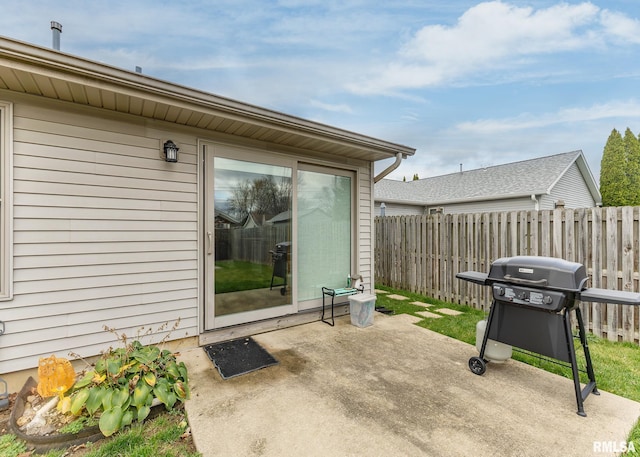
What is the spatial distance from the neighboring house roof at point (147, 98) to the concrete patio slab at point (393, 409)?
2.59 m

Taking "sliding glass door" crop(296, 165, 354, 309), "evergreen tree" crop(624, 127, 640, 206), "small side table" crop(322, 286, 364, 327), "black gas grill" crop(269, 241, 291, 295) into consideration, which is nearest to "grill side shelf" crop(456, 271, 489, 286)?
"small side table" crop(322, 286, 364, 327)

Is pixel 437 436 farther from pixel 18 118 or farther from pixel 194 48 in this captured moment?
pixel 194 48

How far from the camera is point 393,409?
2.12 metres

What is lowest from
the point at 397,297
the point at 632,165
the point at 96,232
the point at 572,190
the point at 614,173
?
the point at 397,297

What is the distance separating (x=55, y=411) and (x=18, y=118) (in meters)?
2.39

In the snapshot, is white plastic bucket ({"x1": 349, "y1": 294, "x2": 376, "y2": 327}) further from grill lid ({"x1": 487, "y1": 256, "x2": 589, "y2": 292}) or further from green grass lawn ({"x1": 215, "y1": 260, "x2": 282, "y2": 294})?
grill lid ({"x1": 487, "y1": 256, "x2": 589, "y2": 292})

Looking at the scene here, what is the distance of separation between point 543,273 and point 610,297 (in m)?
0.39

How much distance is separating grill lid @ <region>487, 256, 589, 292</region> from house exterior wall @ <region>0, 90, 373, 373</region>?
10.3ft

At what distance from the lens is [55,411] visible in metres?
2.01

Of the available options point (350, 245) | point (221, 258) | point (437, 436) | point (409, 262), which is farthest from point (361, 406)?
point (409, 262)

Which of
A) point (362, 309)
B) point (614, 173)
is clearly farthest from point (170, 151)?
point (614, 173)

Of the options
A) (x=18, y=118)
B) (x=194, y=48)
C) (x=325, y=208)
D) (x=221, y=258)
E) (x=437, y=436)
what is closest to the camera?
(x=437, y=436)

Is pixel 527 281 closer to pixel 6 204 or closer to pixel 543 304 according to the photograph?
pixel 543 304

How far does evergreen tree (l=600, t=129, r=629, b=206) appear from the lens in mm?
13672
